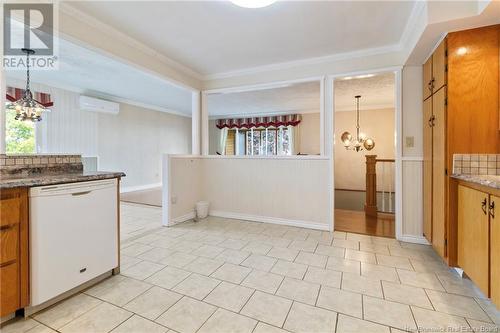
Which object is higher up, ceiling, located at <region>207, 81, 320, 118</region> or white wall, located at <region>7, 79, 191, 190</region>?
ceiling, located at <region>207, 81, 320, 118</region>

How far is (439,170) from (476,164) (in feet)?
1.01

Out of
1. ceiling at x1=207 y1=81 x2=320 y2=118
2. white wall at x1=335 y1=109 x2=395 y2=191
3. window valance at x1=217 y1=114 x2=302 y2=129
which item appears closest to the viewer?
ceiling at x1=207 y1=81 x2=320 y2=118

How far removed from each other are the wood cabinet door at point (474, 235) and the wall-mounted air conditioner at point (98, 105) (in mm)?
6792

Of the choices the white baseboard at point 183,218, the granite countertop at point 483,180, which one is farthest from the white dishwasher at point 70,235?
the granite countertop at point 483,180

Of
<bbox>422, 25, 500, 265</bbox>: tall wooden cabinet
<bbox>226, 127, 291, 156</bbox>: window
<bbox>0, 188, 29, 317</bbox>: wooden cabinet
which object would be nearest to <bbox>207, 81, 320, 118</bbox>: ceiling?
<bbox>226, 127, 291, 156</bbox>: window

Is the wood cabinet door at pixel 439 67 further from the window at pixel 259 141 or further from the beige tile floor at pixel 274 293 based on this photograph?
the window at pixel 259 141

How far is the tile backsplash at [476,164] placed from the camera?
206 centimetres

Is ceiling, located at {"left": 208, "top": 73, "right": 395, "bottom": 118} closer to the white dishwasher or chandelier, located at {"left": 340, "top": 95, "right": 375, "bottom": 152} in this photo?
chandelier, located at {"left": 340, "top": 95, "right": 375, "bottom": 152}

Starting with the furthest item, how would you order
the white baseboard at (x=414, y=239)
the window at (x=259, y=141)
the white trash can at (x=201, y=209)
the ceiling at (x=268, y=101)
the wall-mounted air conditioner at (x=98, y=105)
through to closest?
the window at (x=259, y=141)
the wall-mounted air conditioner at (x=98, y=105)
the ceiling at (x=268, y=101)
the white trash can at (x=201, y=209)
the white baseboard at (x=414, y=239)

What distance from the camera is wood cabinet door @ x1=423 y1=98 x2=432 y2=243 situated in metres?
2.69

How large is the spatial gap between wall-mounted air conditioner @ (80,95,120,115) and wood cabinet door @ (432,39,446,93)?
6.45 m

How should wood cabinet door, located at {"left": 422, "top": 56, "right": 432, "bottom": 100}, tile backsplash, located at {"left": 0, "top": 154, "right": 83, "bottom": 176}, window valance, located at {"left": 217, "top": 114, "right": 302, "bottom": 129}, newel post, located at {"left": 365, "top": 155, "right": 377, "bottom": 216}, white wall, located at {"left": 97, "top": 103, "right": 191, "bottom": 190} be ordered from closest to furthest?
1. tile backsplash, located at {"left": 0, "top": 154, "right": 83, "bottom": 176}
2. wood cabinet door, located at {"left": 422, "top": 56, "right": 432, "bottom": 100}
3. newel post, located at {"left": 365, "top": 155, "right": 377, "bottom": 216}
4. white wall, located at {"left": 97, "top": 103, "right": 191, "bottom": 190}
5. window valance, located at {"left": 217, "top": 114, "right": 302, "bottom": 129}

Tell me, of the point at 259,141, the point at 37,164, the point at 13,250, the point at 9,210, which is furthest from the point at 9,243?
the point at 259,141

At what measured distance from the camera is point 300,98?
6031 millimetres
